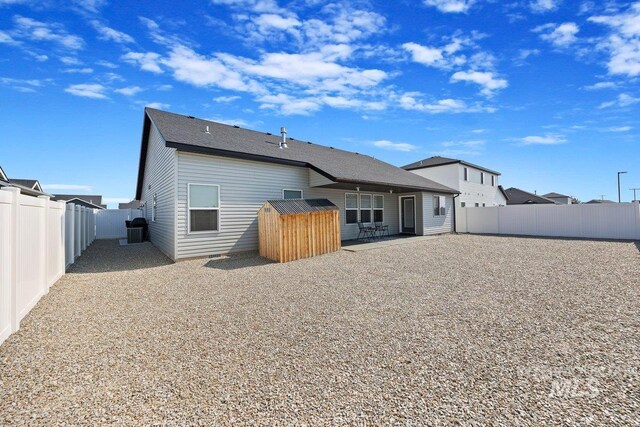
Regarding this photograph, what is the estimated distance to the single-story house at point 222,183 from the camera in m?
8.77

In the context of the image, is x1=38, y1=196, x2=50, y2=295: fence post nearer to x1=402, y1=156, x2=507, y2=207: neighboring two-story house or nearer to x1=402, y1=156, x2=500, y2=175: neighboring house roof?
x1=402, y1=156, x2=507, y2=207: neighboring two-story house

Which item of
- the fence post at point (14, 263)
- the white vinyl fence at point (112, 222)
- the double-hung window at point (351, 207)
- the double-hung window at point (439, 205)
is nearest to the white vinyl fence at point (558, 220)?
the double-hung window at point (439, 205)

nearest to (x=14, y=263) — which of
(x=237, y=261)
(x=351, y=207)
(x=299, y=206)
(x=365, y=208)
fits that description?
(x=237, y=261)

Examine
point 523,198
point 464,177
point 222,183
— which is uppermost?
point 464,177

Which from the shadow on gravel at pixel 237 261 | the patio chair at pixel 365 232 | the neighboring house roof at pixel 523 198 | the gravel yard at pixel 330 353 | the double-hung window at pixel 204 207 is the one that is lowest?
the gravel yard at pixel 330 353

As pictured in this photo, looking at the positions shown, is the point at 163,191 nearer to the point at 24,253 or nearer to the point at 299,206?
the point at 299,206

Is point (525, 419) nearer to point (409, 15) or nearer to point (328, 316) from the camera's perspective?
point (328, 316)

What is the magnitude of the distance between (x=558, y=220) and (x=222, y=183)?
17998 millimetres

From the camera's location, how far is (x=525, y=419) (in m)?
2.04

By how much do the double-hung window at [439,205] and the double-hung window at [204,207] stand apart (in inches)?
514

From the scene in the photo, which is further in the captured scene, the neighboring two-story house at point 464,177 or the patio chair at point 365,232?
the neighboring two-story house at point 464,177

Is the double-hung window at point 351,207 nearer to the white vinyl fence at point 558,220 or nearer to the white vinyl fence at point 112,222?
the white vinyl fence at point 558,220

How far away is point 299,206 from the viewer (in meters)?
9.61

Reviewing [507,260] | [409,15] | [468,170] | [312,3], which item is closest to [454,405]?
[507,260]
